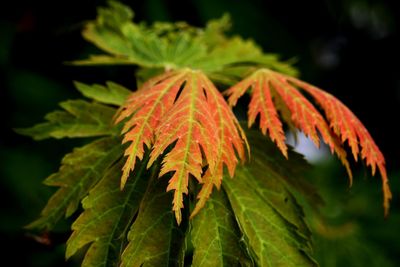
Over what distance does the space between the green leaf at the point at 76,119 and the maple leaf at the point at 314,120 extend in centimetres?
26

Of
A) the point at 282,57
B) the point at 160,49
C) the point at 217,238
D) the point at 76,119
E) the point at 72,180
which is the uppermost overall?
the point at 282,57

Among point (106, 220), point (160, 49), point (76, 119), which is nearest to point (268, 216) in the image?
point (106, 220)

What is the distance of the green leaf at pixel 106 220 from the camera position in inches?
29.1

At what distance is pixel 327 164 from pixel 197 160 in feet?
7.34

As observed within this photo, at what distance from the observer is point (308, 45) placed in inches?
94.8

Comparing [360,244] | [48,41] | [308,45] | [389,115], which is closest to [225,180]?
[48,41]

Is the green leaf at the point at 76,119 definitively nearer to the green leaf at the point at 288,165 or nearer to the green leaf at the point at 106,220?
the green leaf at the point at 106,220

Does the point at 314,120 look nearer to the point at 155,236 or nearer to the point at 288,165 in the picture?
the point at 288,165

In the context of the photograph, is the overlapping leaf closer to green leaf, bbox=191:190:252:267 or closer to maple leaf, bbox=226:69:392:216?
maple leaf, bbox=226:69:392:216

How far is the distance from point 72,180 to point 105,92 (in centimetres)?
23

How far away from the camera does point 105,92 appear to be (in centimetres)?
100

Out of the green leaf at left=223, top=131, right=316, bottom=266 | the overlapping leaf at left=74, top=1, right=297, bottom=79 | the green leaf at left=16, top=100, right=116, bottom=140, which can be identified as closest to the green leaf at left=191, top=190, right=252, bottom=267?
the green leaf at left=223, top=131, right=316, bottom=266

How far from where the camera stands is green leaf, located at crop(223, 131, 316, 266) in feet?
2.49

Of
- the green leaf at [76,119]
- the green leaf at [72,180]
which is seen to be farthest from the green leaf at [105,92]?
the green leaf at [72,180]
